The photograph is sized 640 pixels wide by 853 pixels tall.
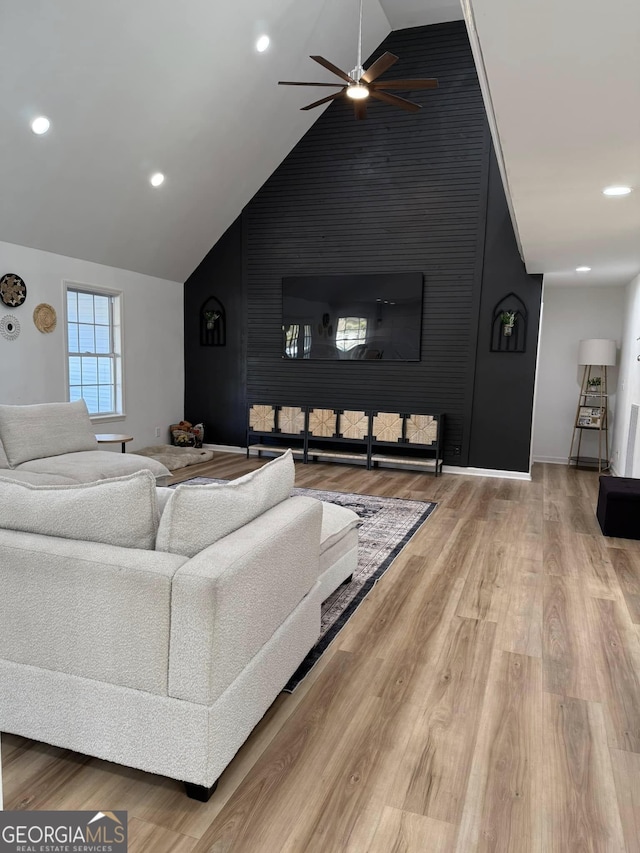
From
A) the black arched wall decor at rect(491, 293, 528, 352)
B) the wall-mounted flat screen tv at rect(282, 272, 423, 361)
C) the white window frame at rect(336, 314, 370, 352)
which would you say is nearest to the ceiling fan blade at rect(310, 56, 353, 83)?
the wall-mounted flat screen tv at rect(282, 272, 423, 361)

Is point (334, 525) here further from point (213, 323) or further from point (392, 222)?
point (213, 323)

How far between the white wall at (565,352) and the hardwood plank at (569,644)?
13.9 ft

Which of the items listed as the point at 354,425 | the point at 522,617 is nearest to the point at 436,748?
the point at 522,617

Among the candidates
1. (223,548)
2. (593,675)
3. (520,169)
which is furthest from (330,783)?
(520,169)

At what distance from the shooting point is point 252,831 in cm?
158

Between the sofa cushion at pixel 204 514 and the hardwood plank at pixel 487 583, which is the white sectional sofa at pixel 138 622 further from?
the hardwood plank at pixel 487 583

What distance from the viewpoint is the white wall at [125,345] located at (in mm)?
5383

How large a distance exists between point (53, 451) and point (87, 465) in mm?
465

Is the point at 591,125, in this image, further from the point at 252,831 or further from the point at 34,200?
the point at 34,200

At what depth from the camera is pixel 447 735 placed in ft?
6.60

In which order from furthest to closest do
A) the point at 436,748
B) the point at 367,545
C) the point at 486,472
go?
1. the point at 486,472
2. the point at 367,545
3. the point at 436,748

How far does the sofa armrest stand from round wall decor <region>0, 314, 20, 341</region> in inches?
167

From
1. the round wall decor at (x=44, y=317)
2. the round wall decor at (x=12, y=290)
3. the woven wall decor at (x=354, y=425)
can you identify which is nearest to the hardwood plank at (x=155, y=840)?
the round wall decor at (x=12, y=290)

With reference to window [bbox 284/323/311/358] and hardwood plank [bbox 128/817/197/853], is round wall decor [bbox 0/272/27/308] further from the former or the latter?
hardwood plank [bbox 128/817/197/853]
